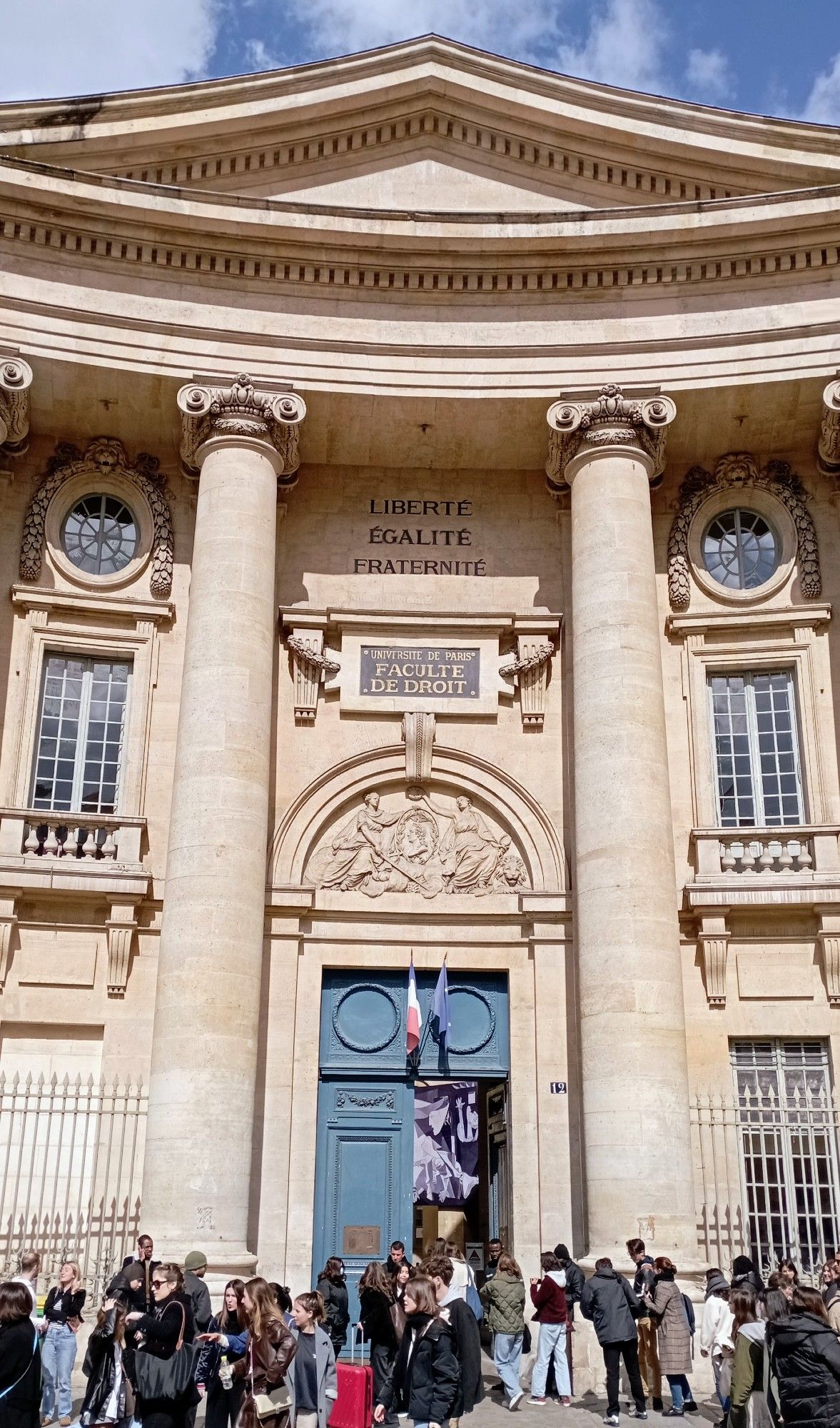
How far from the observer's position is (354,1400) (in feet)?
31.5

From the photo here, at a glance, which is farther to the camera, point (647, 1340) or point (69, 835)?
point (69, 835)

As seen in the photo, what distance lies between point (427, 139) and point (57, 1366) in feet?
52.3

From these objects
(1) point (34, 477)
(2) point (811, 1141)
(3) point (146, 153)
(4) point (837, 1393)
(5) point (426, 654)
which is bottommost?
(4) point (837, 1393)

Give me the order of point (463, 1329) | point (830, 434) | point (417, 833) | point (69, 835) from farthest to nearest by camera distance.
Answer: point (417, 833)
point (830, 434)
point (69, 835)
point (463, 1329)

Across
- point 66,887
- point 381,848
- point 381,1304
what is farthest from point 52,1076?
point 381,1304

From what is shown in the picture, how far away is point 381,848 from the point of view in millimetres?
18547

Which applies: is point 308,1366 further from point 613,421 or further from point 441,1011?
point 613,421

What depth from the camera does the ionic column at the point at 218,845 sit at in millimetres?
15008

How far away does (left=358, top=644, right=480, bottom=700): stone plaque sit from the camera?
62.6ft

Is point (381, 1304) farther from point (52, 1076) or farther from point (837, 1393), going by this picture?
point (52, 1076)

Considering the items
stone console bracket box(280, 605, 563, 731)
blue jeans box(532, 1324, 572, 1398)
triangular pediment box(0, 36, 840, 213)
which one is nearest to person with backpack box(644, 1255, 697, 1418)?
blue jeans box(532, 1324, 572, 1398)

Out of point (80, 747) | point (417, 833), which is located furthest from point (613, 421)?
point (80, 747)

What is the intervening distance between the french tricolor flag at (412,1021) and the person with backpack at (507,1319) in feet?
13.5

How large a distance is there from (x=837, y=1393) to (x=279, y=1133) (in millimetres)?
10720
